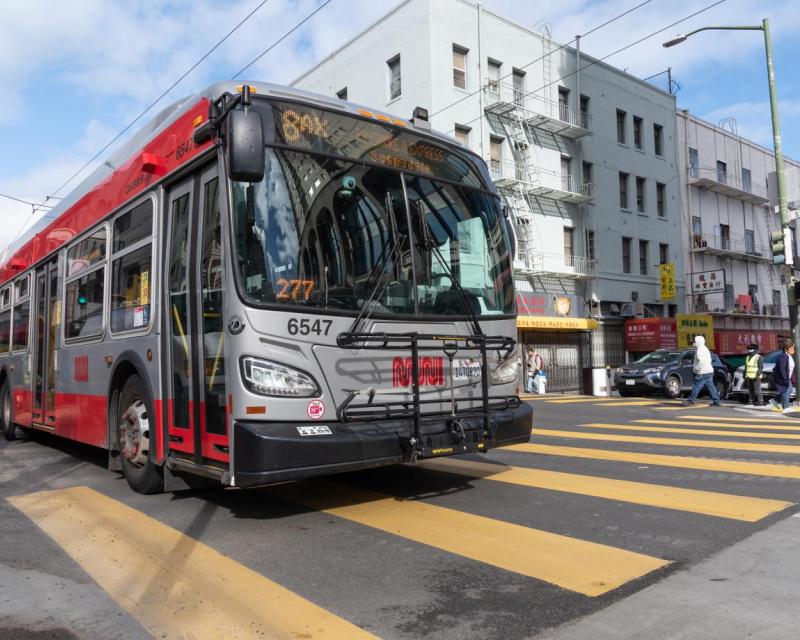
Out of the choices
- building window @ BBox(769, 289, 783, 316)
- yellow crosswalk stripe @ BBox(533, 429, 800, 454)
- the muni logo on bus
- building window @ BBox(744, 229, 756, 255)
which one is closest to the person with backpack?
yellow crosswalk stripe @ BBox(533, 429, 800, 454)

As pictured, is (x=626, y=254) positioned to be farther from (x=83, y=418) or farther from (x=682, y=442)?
(x=83, y=418)

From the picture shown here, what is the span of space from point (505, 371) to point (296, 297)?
7.15 ft

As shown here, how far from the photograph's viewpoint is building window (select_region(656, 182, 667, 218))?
35531mm

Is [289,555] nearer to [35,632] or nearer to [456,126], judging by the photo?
[35,632]

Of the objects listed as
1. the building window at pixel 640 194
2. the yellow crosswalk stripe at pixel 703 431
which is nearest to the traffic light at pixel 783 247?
the yellow crosswalk stripe at pixel 703 431

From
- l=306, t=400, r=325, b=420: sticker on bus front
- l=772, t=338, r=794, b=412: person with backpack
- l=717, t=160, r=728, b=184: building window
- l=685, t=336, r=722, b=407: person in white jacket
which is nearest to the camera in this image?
l=306, t=400, r=325, b=420: sticker on bus front

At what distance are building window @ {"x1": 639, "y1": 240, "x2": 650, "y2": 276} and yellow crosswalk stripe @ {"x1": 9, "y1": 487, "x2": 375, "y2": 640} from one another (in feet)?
105

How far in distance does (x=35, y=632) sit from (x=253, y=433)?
1625 millimetres

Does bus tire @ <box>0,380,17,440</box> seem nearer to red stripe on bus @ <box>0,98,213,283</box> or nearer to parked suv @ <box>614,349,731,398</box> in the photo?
red stripe on bus @ <box>0,98,213,283</box>

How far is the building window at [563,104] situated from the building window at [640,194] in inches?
242

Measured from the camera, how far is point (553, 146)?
30109mm

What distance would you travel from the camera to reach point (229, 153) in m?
4.51

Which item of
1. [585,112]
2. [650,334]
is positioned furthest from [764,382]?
[585,112]

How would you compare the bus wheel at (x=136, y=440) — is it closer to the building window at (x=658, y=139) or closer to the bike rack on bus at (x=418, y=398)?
the bike rack on bus at (x=418, y=398)
